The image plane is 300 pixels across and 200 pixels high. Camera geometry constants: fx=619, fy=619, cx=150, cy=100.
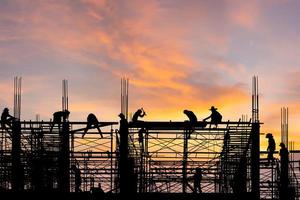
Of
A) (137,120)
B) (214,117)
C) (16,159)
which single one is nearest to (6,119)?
(16,159)

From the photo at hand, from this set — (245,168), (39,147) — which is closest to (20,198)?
(39,147)

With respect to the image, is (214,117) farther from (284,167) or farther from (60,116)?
(60,116)

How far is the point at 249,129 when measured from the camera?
2617cm

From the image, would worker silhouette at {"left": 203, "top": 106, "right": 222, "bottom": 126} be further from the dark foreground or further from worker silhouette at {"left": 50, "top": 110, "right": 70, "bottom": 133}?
worker silhouette at {"left": 50, "top": 110, "right": 70, "bottom": 133}

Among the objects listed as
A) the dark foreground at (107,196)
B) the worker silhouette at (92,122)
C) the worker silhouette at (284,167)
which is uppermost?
the worker silhouette at (92,122)

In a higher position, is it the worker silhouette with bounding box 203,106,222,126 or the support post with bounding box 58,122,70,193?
the worker silhouette with bounding box 203,106,222,126

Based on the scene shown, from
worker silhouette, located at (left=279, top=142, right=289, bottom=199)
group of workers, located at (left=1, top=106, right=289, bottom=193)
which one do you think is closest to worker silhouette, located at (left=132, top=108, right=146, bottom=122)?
group of workers, located at (left=1, top=106, right=289, bottom=193)

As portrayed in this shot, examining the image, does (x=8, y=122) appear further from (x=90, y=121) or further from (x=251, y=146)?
(x=251, y=146)

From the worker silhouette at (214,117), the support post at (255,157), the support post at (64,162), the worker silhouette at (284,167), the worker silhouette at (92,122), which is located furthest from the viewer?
the worker silhouette at (284,167)

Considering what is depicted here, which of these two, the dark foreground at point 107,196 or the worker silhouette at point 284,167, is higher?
the worker silhouette at point 284,167

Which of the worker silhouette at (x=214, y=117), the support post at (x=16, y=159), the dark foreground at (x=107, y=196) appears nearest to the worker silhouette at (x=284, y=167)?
the dark foreground at (x=107, y=196)

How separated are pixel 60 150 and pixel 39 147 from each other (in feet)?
6.71

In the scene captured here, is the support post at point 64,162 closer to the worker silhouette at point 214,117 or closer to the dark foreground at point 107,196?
the dark foreground at point 107,196

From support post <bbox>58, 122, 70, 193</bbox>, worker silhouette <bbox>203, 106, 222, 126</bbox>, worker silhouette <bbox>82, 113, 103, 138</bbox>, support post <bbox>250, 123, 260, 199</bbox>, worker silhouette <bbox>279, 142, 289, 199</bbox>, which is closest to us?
support post <bbox>250, 123, 260, 199</bbox>
